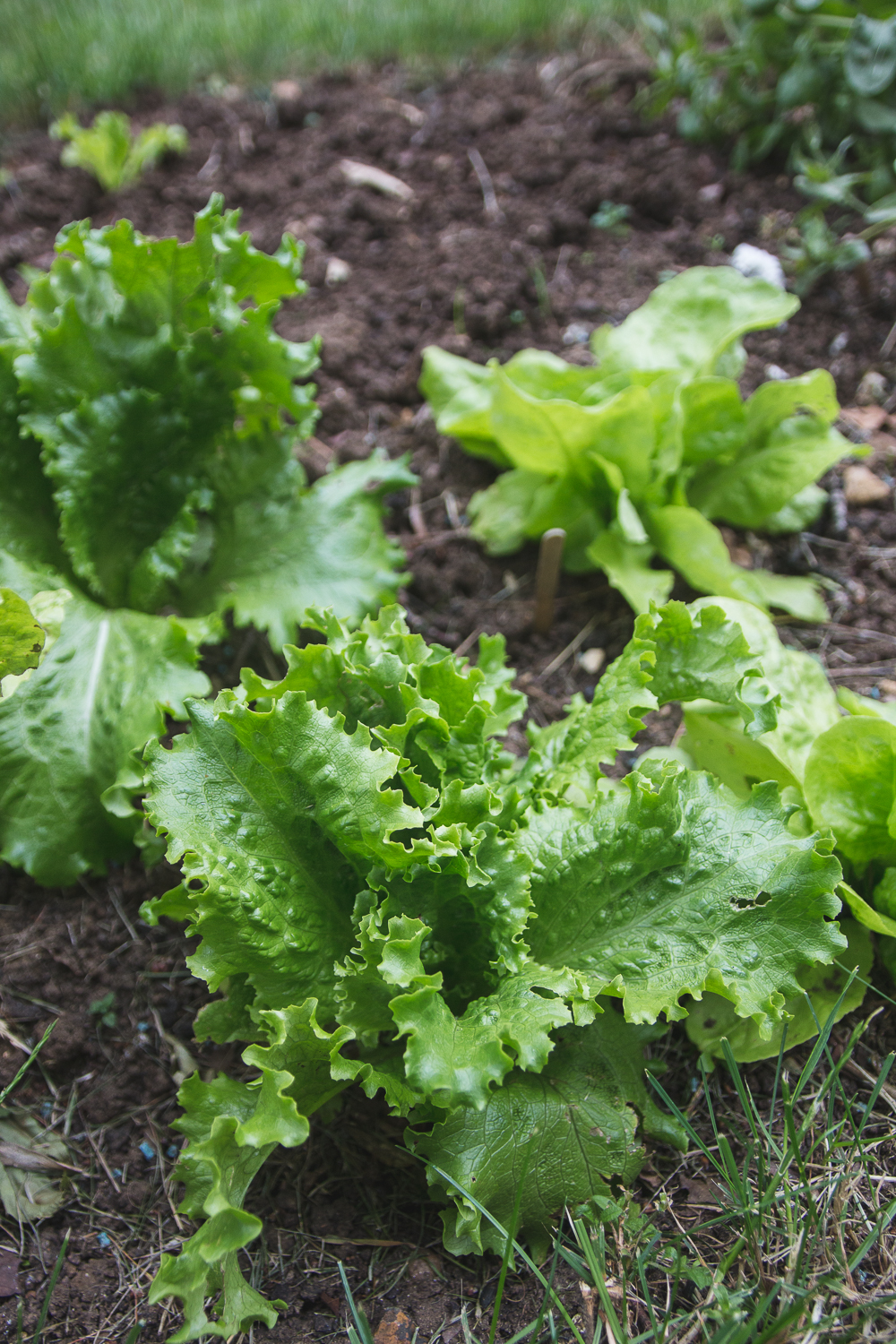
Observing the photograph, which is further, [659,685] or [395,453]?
[395,453]

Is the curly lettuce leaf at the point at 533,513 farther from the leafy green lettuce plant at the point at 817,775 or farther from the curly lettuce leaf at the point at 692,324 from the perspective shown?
the leafy green lettuce plant at the point at 817,775

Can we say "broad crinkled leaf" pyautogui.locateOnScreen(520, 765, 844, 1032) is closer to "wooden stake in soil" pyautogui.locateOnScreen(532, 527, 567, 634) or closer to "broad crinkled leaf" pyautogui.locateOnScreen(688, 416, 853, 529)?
"wooden stake in soil" pyautogui.locateOnScreen(532, 527, 567, 634)

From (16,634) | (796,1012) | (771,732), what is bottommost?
(796,1012)

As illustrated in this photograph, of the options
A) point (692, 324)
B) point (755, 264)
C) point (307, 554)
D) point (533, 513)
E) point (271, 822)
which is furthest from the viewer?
point (755, 264)

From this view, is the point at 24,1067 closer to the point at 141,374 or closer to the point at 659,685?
the point at 659,685

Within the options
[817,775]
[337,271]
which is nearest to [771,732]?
[817,775]

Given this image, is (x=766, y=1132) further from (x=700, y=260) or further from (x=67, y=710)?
(x=700, y=260)

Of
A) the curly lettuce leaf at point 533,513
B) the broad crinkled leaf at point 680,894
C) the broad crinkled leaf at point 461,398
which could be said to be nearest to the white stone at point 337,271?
the broad crinkled leaf at point 461,398
